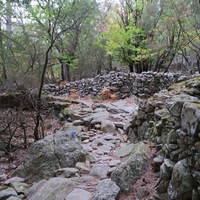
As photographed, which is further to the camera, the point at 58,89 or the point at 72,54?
the point at 72,54

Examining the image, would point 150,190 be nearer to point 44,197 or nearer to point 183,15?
point 44,197

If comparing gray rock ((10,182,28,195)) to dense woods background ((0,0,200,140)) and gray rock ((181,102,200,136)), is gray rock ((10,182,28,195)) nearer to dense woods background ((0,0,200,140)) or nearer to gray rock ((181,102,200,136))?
dense woods background ((0,0,200,140))

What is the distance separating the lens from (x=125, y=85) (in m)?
9.94

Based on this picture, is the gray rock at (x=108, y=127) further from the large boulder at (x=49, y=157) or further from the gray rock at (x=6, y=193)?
the gray rock at (x=6, y=193)

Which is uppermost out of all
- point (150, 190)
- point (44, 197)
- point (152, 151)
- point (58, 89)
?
point (58, 89)

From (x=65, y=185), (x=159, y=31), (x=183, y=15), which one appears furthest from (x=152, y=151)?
(x=159, y=31)

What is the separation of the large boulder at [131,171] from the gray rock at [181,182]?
0.76 metres

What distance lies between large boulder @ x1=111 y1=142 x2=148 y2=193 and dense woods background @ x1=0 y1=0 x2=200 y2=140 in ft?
13.0

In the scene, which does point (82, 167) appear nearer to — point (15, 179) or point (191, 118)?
point (15, 179)

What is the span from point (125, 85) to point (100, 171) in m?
6.63

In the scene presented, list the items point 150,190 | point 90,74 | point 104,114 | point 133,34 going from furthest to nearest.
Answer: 1. point 90,74
2. point 133,34
3. point 104,114
4. point 150,190

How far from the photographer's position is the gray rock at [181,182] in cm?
203

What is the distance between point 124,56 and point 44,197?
9612 millimetres

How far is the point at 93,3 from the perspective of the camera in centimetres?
654
